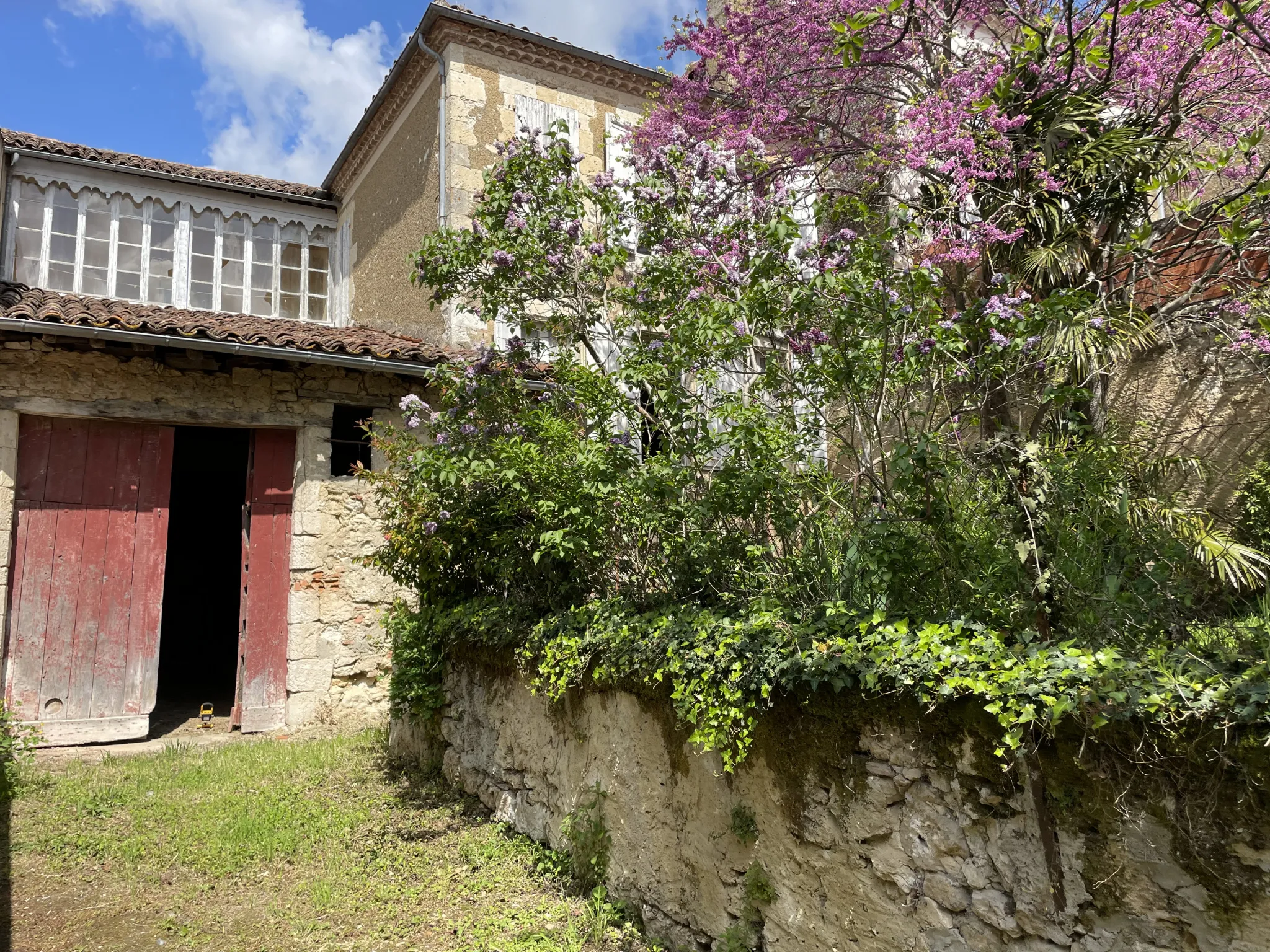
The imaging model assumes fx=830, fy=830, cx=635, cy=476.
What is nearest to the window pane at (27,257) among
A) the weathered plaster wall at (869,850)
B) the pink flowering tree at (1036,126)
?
the pink flowering tree at (1036,126)

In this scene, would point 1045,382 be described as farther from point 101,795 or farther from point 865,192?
point 101,795

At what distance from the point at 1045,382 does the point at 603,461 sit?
7.43ft

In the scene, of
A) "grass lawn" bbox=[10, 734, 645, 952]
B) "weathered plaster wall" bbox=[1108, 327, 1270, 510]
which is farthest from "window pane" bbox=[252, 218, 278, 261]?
"weathered plaster wall" bbox=[1108, 327, 1270, 510]

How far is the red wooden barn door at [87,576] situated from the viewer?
7.20 meters

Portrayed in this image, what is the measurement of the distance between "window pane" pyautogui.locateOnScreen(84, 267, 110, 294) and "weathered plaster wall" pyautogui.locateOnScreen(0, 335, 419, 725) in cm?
348

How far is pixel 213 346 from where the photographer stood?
716 centimetres

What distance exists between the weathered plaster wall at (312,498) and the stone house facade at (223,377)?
0.7 inches

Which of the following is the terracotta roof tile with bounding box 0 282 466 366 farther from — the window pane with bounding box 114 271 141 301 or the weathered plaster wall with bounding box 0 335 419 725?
the window pane with bounding box 114 271 141 301

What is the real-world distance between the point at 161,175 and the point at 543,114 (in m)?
4.87

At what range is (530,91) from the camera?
9922 millimetres

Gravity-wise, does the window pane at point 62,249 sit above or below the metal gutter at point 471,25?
below

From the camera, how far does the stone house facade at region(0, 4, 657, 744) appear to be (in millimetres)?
7238

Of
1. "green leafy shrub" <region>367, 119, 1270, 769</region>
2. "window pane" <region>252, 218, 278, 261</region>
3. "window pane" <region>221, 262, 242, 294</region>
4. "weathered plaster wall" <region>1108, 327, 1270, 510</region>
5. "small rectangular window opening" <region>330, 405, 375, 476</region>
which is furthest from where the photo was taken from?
"window pane" <region>252, 218, 278, 261</region>

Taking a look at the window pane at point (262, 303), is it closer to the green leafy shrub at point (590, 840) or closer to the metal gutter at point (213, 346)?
the metal gutter at point (213, 346)
